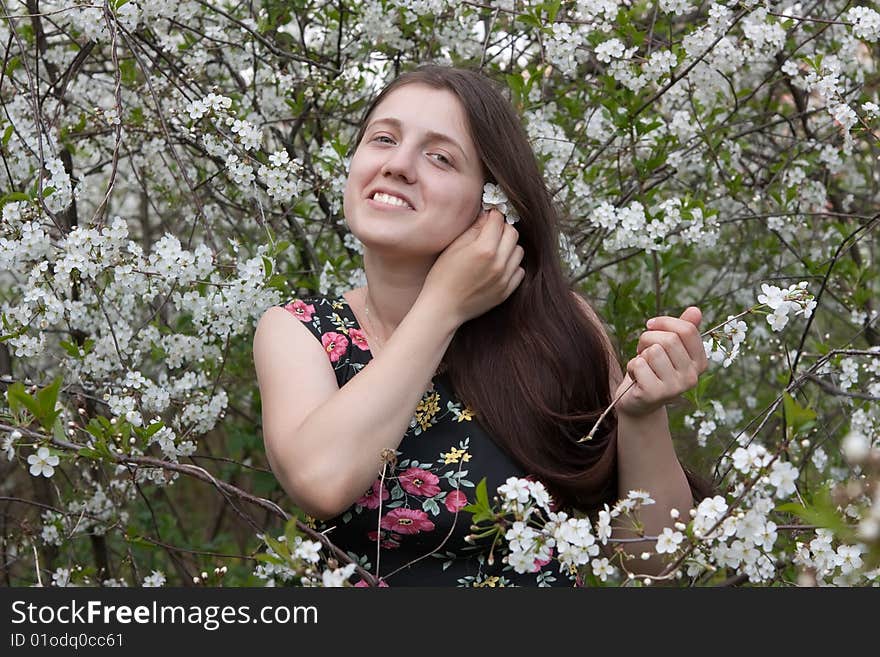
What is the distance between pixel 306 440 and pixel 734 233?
9.15 feet

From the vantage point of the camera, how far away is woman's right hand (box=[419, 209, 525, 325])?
5.92ft

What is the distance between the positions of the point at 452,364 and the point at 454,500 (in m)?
0.28

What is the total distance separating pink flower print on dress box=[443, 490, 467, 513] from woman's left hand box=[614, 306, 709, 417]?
1.18ft

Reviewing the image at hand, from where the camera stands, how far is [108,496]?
3.07 m

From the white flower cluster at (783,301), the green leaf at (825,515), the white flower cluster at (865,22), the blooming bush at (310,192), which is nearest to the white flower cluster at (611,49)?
the blooming bush at (310,192)

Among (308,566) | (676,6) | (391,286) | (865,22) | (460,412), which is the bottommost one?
(308,566)

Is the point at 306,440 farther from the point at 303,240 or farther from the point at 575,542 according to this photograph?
the point at 303,240

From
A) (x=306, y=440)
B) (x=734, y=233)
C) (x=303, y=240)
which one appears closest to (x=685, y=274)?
(x=734, y=233)

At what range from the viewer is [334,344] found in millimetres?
1936

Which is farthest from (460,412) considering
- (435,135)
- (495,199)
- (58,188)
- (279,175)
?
(58,188)

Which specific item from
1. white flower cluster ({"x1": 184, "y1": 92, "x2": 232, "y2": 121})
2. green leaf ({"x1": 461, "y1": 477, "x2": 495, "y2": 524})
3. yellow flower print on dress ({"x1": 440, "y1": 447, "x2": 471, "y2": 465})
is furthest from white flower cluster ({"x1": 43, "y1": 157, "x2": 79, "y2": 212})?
green leaf ({"x1": 461, "y1": 477, "x2": 495, "y2": 524})

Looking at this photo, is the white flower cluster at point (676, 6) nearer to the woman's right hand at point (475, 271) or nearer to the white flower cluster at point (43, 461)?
the woman's right hand at point (475, 271)

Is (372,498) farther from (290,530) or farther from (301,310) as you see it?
(290,530)

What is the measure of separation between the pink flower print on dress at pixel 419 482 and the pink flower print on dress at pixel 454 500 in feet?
0.07
